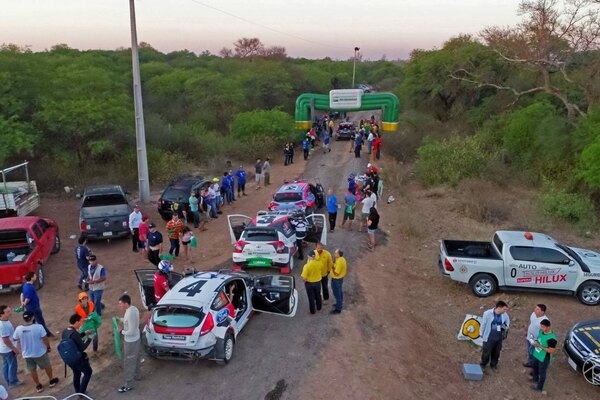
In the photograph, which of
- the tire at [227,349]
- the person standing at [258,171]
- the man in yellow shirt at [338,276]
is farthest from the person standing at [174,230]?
the person standing at [258,171]

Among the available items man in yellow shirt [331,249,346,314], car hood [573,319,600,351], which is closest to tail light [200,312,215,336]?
man in yellow shirt [331,249,346,314]

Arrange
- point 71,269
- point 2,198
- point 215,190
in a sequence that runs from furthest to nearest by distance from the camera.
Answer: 1. point 215,190
2. point 2,198
3. point 71,269

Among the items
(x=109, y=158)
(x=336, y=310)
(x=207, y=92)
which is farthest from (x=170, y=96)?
(x=336, y=310)

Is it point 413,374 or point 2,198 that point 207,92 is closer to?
point 2,198

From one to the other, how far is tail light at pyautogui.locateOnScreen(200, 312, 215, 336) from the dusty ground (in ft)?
2.87

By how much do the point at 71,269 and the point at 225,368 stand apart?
7.57 metres

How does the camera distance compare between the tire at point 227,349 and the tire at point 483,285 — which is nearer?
the tire at point 227,349

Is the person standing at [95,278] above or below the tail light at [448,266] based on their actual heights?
above

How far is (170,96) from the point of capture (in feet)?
141

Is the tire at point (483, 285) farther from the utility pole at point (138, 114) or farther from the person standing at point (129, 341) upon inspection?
the utility pole at point (138, 114)

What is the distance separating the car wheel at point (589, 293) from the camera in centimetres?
1197

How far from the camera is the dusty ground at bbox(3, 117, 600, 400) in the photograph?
841cm

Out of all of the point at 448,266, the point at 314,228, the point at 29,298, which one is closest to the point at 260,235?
the point at 314,228

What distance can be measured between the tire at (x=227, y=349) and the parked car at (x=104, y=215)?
834cm
